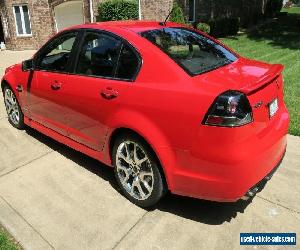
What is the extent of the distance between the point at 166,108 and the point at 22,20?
60.7 feet

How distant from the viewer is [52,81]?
4703 mm

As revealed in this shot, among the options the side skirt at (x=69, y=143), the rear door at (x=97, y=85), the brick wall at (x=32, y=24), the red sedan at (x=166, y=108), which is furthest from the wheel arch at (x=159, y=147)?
the brick wall at (x=32, y=24)

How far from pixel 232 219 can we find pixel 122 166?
1.30 meters

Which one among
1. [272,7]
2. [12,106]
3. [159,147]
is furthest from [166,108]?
[272,7]

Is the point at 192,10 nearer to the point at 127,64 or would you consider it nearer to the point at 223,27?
the point at 223,27

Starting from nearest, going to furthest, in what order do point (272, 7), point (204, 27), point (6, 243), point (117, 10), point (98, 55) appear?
point (6, 243), point (98, 55), point (204, 27), point (117, 10), point (272, 7)

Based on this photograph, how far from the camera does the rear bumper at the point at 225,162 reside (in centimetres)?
305

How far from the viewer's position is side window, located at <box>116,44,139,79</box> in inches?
146

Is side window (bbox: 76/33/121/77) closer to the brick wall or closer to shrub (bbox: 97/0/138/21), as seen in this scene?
shrub (bbox: 97/0/138/21)

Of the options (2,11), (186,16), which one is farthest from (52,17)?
(186,16)

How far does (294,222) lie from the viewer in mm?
3639

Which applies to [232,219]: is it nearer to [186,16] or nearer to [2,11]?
[186,16]

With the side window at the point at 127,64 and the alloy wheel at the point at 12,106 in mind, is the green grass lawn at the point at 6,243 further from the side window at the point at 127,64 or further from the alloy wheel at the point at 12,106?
the alloy wheel at the point at 12,106

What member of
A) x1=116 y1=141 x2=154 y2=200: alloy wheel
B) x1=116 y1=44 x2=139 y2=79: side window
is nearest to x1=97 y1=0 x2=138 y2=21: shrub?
x1=116 y1=44 x2=139 y2=79: side window
